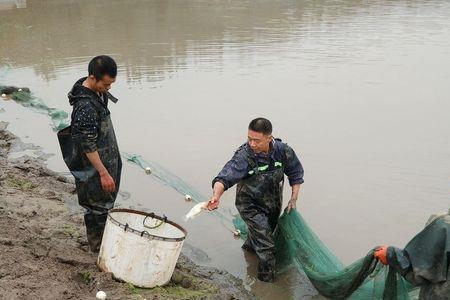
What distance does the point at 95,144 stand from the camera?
152 inches

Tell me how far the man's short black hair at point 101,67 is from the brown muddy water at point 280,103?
7.42 ft

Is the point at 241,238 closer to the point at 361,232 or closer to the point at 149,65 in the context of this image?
the point at 361,232

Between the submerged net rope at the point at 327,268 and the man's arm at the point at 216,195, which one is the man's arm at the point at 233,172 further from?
the submerged net rope at the point at 327,268

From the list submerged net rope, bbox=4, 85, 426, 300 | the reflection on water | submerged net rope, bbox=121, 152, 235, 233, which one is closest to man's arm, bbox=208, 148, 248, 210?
submerged net rope, bbox=4, 85, 426, 300

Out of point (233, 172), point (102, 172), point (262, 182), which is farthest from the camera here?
point (262, 182)

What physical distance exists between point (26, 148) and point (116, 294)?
17.0 ft

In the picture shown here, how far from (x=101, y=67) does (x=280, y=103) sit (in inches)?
263

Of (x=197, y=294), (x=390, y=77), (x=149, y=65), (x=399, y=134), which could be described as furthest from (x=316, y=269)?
(x=149, y=65)

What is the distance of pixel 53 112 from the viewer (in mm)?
9836

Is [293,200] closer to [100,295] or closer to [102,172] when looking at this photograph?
[102,172]

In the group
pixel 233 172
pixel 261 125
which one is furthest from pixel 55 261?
pixel 261 125

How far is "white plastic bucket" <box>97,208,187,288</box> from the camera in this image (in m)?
3.64

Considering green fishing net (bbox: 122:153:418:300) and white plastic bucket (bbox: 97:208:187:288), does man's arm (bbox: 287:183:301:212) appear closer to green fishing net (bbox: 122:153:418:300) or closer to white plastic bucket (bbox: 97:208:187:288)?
green fishing net (bbox: 122:153:418:300)

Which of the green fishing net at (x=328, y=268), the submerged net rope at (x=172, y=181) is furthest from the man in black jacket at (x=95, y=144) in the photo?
the submerged net rope at (x=172, y=181)
